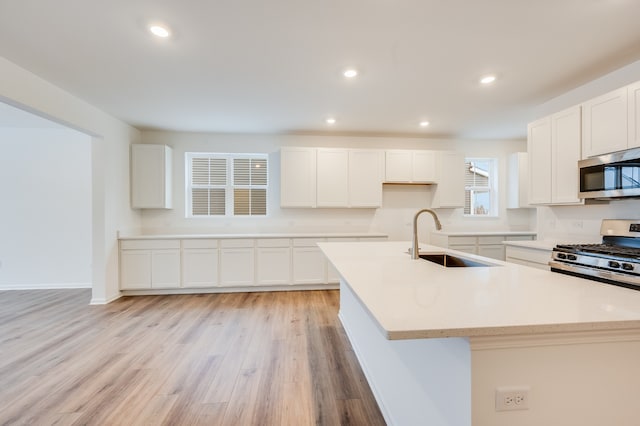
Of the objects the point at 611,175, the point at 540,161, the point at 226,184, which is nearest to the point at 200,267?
the point at 226,184

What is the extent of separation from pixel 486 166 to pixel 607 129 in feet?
9.32

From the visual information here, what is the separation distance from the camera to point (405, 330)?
2.57 ft

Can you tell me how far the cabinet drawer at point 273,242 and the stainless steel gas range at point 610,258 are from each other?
3166mm

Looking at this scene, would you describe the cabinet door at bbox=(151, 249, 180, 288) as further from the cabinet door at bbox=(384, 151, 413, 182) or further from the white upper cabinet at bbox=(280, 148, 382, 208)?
the cabinet door at bbox=(384, 151, 413, 182)

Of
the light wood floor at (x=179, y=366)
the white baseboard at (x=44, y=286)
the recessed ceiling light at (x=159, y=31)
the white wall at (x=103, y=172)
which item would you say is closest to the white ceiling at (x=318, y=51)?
the recessed ceiling light at (x=159, y=31)

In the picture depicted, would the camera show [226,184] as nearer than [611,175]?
No

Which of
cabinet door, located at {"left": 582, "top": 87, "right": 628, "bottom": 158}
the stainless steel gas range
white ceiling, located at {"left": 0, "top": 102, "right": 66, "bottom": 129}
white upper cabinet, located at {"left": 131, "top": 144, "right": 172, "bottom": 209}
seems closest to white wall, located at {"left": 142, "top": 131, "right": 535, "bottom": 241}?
white upper cabinet, located at {"left": 131, "top": 144, "right": 172, "bottom": 209}

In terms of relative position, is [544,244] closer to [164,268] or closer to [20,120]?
[164,268]

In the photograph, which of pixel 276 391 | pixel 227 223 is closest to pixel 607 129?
pixel 276 391

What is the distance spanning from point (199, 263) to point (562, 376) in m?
4.13

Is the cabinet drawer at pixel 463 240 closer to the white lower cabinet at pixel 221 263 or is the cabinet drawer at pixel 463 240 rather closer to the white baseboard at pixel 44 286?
the white lower cabinet at pixel 221 263

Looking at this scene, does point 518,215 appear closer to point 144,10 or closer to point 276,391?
point 276,391

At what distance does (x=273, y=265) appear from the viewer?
427 centimetres

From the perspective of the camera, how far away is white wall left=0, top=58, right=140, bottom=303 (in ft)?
9.78
